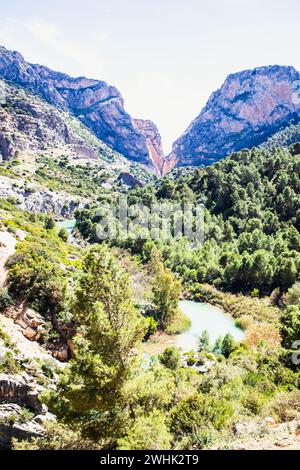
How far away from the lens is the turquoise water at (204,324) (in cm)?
3939

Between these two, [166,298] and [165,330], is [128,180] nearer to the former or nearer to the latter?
[166,298]

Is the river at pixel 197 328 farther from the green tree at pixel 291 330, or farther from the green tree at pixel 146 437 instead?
the green tree at pixel 146 437

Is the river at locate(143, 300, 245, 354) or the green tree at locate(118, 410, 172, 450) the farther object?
the river at locate(143, 300, 245, 354)

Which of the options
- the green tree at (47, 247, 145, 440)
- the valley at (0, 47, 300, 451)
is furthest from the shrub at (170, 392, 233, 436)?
the green tree at (47, 247, 145, 440)

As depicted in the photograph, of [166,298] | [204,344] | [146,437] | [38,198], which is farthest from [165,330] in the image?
[38,198]

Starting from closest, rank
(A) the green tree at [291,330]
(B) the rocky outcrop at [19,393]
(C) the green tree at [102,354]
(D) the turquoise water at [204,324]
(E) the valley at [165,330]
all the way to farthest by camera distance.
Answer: (C) the green tree at [102,354], (E) the valley at [165,330], (B) the rocky outcrop at [19,393], (A) the green tree at [291,330], (D) the turquoise water at [204,324]

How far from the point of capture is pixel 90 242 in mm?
84688

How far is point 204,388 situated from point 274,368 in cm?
527

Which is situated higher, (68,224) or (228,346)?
(68,224)

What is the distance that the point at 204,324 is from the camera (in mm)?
44500

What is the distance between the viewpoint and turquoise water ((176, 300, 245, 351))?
1551 inches

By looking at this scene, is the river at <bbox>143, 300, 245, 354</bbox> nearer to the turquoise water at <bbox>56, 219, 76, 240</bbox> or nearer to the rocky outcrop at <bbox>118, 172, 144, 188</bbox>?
the turquoise water at <bbox>56, 219, 76, 240</bbox>

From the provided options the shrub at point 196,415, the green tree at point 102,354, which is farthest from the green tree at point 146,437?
the shrub at point 196,415
